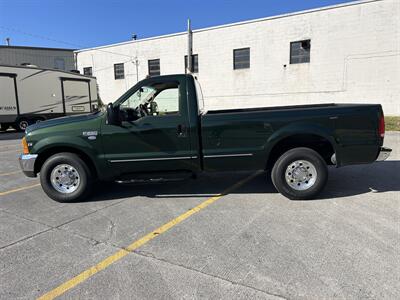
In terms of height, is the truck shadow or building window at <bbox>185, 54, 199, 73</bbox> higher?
building window at <bbox>185, 54, 199, 73</bbox>

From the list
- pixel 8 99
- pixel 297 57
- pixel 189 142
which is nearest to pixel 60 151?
pixel 189 142

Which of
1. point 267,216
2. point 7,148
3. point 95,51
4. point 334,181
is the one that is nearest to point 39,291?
point 267,216

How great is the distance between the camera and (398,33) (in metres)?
16.8

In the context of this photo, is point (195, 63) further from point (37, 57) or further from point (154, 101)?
point (37, 57)

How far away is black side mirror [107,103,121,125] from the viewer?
14.5 feet

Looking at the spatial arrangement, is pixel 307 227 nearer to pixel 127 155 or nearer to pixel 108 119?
pixel 127 155

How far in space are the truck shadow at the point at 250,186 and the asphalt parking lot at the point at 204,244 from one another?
0.12ft

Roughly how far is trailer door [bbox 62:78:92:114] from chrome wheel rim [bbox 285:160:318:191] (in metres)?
16.3

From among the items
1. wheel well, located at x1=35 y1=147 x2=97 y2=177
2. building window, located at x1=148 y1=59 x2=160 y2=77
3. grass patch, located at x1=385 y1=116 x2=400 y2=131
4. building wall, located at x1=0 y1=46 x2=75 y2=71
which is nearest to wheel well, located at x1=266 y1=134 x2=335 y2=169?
wheel well, located at x1=35 y1=147 x2=97 y2=177

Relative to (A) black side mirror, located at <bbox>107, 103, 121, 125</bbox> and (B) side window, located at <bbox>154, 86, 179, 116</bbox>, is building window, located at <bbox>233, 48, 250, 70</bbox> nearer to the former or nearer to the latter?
(B) side window, located at <bbox>154, 86, 179, 116</bbox>

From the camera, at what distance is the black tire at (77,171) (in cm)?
473

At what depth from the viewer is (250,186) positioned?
548 cm

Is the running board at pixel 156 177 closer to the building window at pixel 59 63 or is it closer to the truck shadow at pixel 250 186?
the truck shadow at pixel 250 186

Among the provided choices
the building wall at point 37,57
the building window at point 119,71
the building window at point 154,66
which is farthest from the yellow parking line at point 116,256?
the building wall at point 37,57
